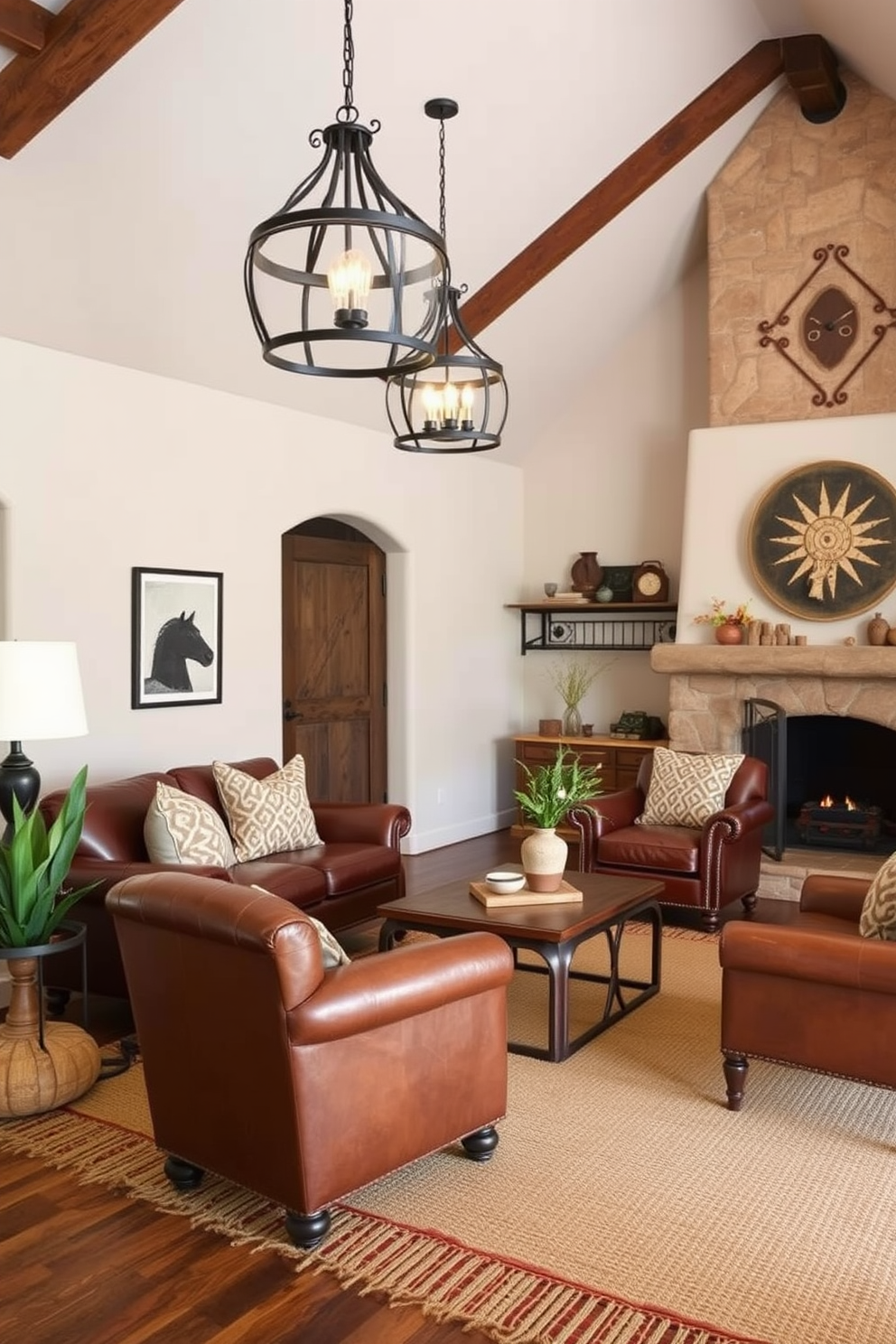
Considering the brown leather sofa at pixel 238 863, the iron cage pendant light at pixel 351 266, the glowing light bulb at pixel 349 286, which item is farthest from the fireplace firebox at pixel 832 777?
the glowing light bulb at pixel 349 286

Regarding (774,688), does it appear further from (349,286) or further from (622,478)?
(349,286)

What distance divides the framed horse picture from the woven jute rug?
2.22m

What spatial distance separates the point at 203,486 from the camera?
5973 millimetres

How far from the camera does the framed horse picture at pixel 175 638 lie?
558 cm

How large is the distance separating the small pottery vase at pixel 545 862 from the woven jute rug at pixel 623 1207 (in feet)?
2.13

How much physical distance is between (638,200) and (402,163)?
6.99 feet

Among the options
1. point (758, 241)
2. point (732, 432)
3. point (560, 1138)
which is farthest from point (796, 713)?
point (560, 1138)

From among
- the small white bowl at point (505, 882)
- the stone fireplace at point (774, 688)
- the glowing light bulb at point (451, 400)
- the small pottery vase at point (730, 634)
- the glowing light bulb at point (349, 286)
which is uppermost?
the glowing light bulb at point (451, 400)

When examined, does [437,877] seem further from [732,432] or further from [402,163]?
[402,163]

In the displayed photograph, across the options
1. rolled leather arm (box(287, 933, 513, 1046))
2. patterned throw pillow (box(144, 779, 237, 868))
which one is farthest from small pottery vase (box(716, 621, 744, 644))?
rolled leather arm (box(287, 933, 513, 1046))

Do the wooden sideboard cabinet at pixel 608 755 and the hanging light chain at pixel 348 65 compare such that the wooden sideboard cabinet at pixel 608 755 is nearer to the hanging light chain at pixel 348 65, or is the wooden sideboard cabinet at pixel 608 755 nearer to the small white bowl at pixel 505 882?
the small white bowl at pixel 505 882

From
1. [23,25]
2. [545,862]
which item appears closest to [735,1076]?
[545,862]

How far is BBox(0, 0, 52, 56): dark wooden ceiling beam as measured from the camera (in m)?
3.78

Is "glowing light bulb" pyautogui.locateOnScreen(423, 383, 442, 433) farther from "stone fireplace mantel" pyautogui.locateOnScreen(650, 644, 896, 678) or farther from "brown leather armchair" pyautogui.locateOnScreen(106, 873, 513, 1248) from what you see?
"stone fireplace mantel" pyautogui.locateOnScreen(650, 644, 896, 678)
